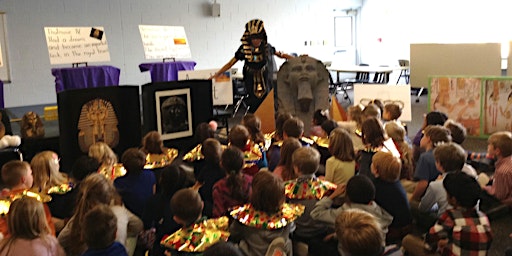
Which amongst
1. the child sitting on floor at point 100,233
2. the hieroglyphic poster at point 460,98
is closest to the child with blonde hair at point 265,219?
the child sitting on floor at point 100,233

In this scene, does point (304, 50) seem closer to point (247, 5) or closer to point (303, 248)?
point (247, 5)

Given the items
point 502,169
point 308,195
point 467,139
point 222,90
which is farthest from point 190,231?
point 467,139

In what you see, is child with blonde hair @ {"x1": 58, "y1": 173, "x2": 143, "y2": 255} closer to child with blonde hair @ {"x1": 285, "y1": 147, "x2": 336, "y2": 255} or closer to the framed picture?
child with blonde hair @ {"x1": 285, "y1": 147, "x2": 336, "y2": 255}

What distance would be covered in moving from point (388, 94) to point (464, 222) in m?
3.64

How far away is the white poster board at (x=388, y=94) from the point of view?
5957 mm

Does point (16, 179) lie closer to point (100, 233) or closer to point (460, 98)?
point (100, 233)

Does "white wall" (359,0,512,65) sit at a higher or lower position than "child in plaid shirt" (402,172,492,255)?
higher

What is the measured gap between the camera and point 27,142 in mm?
5457

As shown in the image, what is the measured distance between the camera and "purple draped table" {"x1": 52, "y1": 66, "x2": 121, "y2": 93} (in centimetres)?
716

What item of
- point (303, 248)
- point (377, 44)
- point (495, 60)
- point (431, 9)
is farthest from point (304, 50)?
point (303, 248)

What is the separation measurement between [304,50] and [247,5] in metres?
1.97

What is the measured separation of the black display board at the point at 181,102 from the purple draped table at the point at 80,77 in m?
2.33

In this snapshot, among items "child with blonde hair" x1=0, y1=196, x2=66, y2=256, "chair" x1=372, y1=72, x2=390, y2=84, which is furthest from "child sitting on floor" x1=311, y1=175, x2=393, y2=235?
"chair" x1=372, y1=72, x2=390, y2=84

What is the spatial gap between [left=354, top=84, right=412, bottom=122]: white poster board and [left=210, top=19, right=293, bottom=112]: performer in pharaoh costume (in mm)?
972
